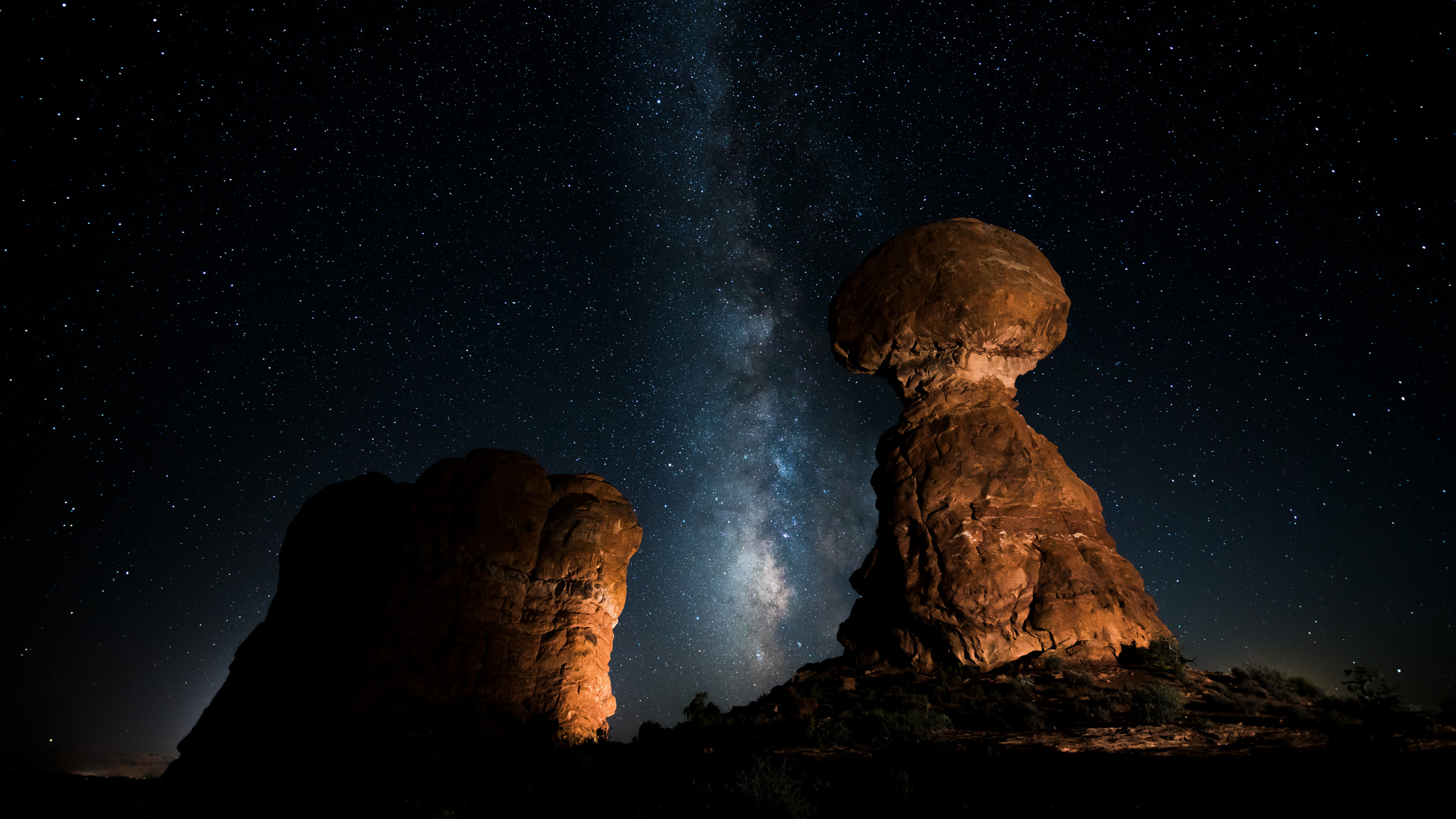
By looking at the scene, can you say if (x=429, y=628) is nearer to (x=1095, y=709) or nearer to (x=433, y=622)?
(x=433, y=622)

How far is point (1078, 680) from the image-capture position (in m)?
11.5

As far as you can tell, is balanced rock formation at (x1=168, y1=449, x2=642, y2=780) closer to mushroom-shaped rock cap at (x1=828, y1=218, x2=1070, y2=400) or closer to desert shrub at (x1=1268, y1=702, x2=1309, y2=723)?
mushroom-shaped rock cap at (x1=828, y1=218, x2=1070, y2=400)

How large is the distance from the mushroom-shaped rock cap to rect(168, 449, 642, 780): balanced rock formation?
10261mm

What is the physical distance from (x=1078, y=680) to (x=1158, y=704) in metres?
2.13

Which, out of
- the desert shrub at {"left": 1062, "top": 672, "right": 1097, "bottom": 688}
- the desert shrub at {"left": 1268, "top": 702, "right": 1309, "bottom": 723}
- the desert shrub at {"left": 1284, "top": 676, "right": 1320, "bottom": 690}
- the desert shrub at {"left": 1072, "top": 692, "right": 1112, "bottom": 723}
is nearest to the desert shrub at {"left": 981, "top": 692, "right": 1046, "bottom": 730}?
the desert shrub at {"left": 1072, "top": 692, "right": 1112, "bottom": 723}

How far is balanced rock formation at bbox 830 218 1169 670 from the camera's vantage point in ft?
45.2

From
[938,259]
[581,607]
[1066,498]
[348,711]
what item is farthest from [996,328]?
[348,711]

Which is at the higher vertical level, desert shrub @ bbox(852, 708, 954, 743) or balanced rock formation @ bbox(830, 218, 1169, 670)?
balanced rock formation @ bbox(830, 218, 1169, 670)

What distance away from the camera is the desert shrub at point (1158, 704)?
895 centimetres

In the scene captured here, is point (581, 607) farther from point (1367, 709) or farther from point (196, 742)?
point (1367, 709)

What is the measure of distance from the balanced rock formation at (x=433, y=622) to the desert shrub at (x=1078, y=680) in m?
11.4

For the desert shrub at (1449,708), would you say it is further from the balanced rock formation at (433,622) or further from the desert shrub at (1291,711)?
the balanced rock formation at (433,622)

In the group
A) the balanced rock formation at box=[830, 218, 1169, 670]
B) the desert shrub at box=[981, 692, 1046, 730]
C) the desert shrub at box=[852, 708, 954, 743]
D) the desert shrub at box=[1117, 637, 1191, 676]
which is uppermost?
the balanced rock formation at box=[830, 218, 1169, 670]

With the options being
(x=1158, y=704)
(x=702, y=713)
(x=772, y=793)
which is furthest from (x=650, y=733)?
(x=1158, y=704)
